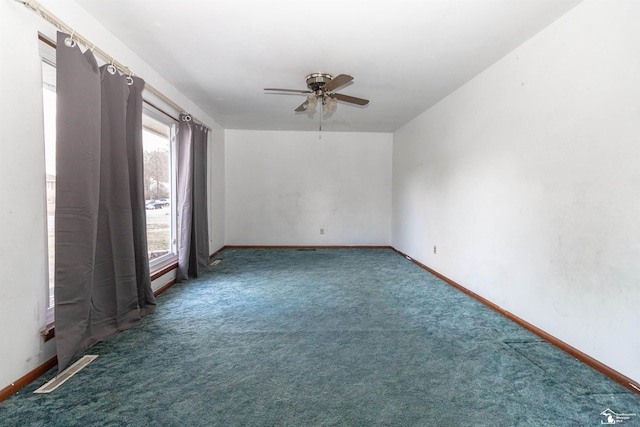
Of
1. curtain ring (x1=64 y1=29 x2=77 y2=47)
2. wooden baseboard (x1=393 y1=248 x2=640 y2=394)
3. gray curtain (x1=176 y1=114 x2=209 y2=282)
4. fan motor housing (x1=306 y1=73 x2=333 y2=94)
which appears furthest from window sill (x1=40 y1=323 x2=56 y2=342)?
wooden baseboard (x1=393 y1=248 x2=640 y2=394)

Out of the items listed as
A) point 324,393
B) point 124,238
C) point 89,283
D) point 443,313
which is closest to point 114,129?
point 124,238

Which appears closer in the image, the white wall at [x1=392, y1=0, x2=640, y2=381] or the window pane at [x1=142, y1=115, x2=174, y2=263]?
the white wall at [x1=392, y1=0, x2=640, y2=381]

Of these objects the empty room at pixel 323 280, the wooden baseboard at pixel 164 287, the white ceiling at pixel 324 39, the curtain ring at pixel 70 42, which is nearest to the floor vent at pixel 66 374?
the empty room at pixel 323 280

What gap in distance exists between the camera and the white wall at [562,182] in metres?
1.74

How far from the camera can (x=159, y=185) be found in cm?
358

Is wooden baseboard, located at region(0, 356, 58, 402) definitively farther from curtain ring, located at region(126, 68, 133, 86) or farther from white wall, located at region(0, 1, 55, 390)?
curtain ring, located at region(126, 68, 133, 86)

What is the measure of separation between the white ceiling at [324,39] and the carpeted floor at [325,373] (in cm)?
236

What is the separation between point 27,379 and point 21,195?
1028 mm

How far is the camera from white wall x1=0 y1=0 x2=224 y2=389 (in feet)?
5.09

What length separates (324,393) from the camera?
164 centimetres

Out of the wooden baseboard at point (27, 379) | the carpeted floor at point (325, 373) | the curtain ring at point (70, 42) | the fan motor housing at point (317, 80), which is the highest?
the fan motor housing at point (317, 80)

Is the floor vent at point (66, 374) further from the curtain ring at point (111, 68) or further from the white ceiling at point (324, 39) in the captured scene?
the white ceiling at point (324, 39)

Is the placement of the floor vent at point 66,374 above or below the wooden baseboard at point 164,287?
below

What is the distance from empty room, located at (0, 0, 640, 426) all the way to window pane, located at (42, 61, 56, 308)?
15mm
